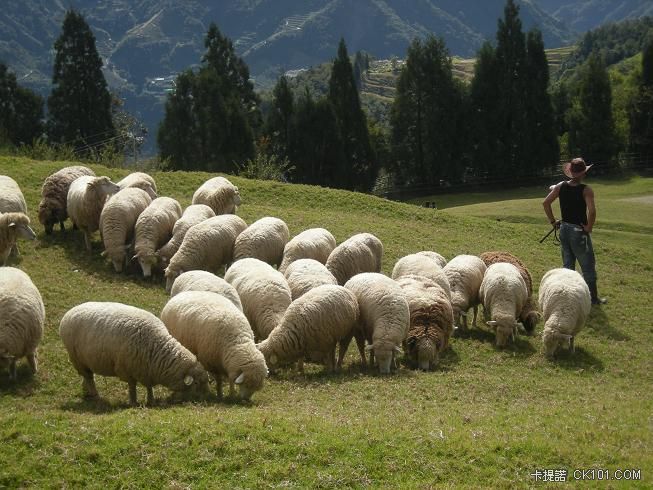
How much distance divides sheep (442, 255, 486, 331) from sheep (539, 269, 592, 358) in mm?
1450

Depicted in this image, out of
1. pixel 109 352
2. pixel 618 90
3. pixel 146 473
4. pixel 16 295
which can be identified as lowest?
pixel 146 473

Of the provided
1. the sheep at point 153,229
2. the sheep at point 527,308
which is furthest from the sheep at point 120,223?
the sheep at point 527,308

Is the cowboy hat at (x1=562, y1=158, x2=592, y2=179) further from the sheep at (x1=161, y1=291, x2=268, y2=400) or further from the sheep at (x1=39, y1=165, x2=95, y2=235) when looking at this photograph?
the sheep at (x1=39, y1=165, x2=95, y2=235)

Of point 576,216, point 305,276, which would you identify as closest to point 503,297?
point 576,216

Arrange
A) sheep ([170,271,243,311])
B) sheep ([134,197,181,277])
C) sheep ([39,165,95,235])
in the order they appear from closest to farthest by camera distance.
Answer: sheep ([170,271,243,311]) → sheep ([134,197,181,277]) → sheep ([39,165,95,235])

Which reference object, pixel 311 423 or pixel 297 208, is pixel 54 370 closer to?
pixel 311 423

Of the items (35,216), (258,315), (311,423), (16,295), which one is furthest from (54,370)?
(35,216)

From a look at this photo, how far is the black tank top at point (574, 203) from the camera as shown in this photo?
1577 centimetres

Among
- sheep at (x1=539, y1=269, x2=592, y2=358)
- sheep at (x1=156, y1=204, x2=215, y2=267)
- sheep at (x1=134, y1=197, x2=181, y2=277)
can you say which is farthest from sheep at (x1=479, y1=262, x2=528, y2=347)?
sheep at (x1=134, y1=197, x2=181, y2=277)

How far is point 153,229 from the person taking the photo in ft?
Result: 55.1

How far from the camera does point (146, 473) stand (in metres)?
7.70

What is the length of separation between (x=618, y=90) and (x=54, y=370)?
6059 cm

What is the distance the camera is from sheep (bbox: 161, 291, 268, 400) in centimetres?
1029

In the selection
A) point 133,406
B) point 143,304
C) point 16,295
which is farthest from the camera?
point 143,304
